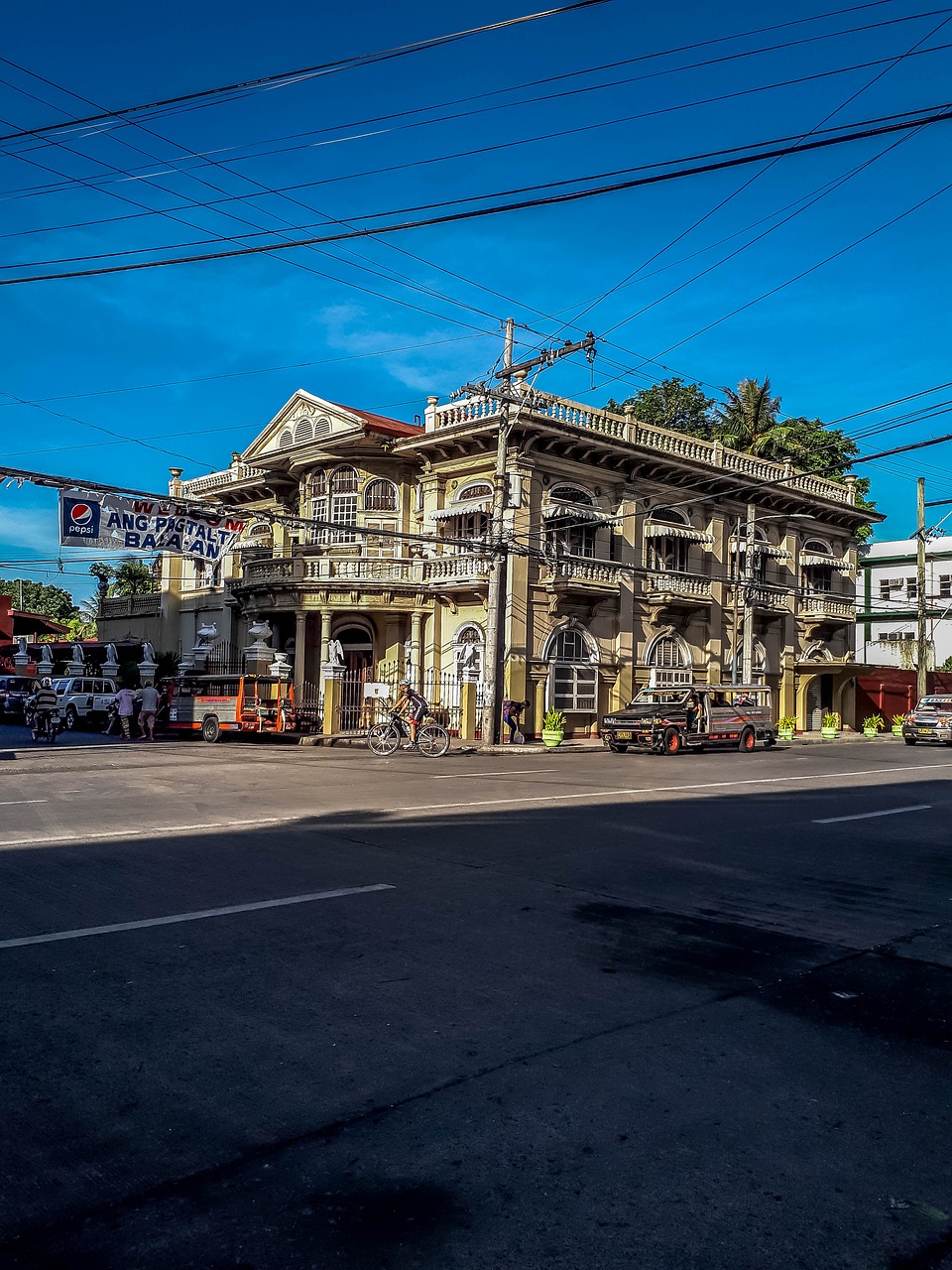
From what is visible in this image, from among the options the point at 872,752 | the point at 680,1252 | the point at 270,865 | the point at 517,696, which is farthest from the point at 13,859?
the point at 872,752

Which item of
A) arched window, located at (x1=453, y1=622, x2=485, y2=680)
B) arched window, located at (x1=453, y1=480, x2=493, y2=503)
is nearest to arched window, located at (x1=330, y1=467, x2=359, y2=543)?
arched window, located at (x1=453, y1=480, x2=493, y2=503)

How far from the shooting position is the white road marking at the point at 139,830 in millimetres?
9508

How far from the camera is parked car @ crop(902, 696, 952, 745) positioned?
3309cm

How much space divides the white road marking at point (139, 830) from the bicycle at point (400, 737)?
42.3ft

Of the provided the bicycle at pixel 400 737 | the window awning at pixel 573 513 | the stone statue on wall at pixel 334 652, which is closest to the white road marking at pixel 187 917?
the bicycle at pixel 400 737

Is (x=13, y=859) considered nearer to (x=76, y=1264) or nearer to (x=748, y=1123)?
(x=76, y=1264)

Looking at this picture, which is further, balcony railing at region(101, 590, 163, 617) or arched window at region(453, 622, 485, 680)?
balcony railing at region(101, 590, 163, 617)

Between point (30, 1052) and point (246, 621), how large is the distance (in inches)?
1340

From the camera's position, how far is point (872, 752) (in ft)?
92.8

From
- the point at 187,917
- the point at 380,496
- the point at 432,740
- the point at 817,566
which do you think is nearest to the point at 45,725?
the point at 432,740

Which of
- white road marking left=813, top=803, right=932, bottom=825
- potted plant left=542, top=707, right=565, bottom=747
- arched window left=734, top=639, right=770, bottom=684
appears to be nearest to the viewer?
white road marking left=813, top=803, right=932, bottom=825

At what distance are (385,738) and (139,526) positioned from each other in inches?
304

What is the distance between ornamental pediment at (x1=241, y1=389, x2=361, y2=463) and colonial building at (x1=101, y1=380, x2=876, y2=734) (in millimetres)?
72

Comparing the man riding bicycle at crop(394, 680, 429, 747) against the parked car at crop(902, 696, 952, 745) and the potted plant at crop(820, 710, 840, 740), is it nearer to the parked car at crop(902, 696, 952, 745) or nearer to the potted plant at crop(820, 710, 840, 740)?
the parked car at crop(902, 696, 952, 745)
